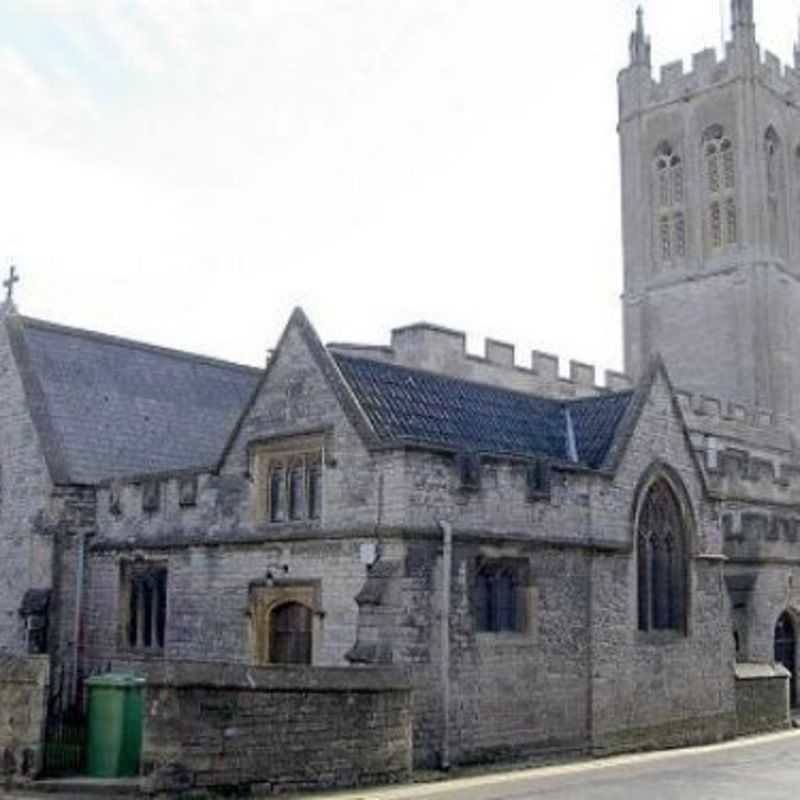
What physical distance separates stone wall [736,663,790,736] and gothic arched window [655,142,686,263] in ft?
99.7

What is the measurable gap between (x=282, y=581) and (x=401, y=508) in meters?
2.77

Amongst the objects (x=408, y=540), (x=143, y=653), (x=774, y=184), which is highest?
(x=774, y=184)

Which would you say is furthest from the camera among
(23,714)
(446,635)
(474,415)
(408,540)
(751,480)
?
(751,480)

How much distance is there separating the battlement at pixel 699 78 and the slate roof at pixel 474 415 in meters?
33.2

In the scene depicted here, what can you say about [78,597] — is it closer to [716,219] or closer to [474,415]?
[474,415]

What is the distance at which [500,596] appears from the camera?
18.7 m

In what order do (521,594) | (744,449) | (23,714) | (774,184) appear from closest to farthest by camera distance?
(23,714) → (521,594) → (744,449) → (774,184)

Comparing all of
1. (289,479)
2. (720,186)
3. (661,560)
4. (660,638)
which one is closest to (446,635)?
(289,479)

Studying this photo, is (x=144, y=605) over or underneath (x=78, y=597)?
underneath

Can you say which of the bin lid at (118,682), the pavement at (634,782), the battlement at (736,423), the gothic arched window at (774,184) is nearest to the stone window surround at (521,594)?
the pavement at (634,782)

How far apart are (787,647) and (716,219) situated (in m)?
27.8

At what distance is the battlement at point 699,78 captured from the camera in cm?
5144

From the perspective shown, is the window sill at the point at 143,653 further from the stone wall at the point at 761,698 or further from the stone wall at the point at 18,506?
the stone wall at the point at 761,698

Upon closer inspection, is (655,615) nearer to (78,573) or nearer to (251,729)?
(251,729)
